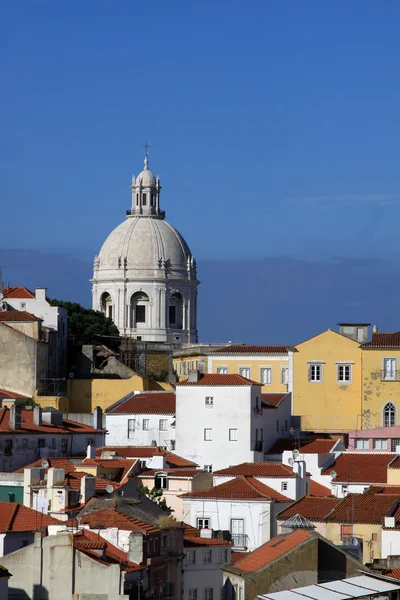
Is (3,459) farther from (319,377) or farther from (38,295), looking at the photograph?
(38,295)

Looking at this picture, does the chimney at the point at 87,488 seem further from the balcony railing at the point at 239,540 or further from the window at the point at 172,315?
the window at the point at 172,315

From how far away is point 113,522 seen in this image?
47.5m

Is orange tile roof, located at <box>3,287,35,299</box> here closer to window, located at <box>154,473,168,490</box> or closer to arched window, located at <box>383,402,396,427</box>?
arched window, located at <box>383,402,396,427</box>

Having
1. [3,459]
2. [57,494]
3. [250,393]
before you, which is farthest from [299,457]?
[57,494]

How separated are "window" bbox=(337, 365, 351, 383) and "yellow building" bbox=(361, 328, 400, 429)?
0.72 m

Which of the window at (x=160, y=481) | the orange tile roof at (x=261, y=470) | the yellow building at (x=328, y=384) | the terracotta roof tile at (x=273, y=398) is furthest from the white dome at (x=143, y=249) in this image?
the window at (x=160, y=481)

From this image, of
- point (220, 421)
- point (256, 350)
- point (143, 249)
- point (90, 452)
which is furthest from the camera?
point (143, 249)

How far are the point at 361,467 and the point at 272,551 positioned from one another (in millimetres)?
29694

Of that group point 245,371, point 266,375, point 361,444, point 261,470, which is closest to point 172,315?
point 245,371

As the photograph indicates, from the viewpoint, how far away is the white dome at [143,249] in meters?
135

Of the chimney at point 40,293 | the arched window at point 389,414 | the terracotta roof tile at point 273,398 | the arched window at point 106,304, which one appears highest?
the arched window at point 106,304

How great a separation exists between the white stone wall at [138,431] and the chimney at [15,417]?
8.75 metres

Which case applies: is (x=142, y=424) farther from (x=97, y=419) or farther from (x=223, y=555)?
(x=223, y=555)

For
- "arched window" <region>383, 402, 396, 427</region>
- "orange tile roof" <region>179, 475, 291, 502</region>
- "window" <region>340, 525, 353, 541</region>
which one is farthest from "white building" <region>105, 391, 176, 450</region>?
"window" <region>340, 525, 353, 541</region>
